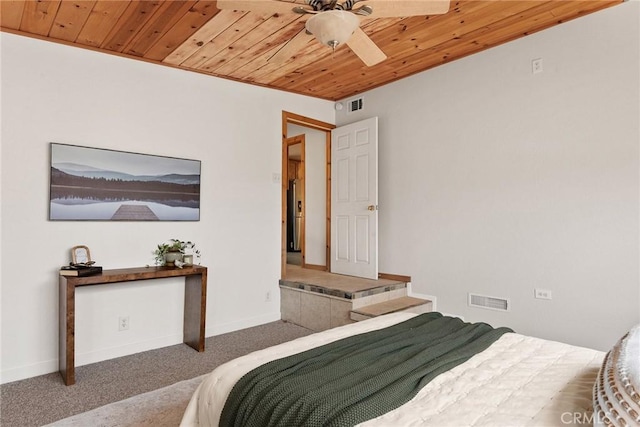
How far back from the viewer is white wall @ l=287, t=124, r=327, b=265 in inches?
220

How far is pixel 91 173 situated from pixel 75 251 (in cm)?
66

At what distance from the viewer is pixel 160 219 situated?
350cm

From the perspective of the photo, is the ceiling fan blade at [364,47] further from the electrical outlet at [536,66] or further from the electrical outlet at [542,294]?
the electrical outlet at [542,294]

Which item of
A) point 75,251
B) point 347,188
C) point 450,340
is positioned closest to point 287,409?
point 450,340

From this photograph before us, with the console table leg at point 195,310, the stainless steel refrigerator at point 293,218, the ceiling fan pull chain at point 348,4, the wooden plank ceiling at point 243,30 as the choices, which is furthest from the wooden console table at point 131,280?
the stainless steel refrigerator at point 293,218

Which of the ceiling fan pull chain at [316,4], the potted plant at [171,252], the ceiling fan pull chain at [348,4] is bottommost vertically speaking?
the potted plant at [171,252]

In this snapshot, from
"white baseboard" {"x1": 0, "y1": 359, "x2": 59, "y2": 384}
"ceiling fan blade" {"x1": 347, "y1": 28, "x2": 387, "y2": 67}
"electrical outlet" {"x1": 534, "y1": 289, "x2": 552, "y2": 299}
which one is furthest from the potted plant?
"electrical outlet" {"x1": 534, "y1": 289, "x2": 552, "y2": 299}

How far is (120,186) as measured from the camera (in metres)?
3.26

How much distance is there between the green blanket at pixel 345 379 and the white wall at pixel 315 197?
372cm

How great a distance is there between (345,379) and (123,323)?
8.90 ft

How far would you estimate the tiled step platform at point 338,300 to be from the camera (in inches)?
145

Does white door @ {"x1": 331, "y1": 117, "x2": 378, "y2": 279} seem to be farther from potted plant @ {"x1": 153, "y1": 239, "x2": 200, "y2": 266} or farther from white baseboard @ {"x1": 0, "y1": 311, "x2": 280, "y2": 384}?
potted plant @ {"x1": 153, "y1": 239, "x2": 200, "y2": 266}

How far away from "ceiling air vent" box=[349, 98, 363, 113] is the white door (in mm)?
254

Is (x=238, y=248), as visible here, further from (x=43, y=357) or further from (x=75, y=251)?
(x=43, y=357)
